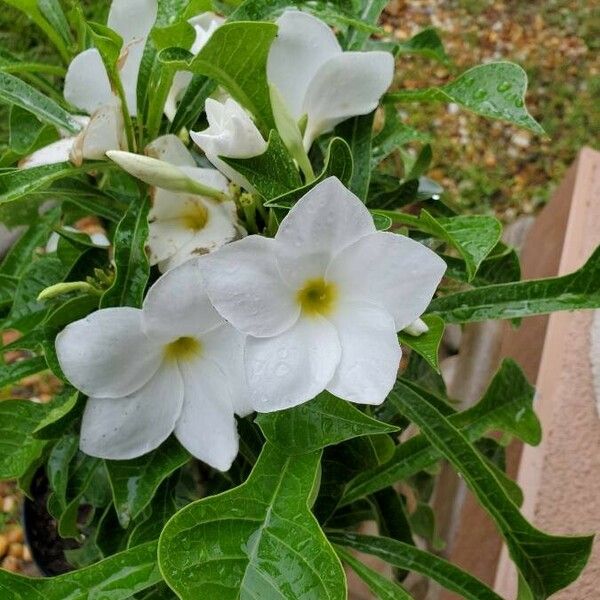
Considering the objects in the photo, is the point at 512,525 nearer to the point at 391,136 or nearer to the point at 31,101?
the point at 391,136

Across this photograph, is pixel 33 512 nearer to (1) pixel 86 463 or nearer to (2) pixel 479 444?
(1) pixel 86 463

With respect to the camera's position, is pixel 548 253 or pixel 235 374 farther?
pixel 548 253

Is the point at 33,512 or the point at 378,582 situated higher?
the point at 378,582

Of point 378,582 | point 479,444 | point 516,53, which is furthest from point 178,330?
point 516,53

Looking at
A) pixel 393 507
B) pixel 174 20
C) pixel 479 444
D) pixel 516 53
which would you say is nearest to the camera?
pixel 174 20

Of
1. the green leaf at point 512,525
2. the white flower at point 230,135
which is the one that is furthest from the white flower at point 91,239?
the green leaf at point 512,525

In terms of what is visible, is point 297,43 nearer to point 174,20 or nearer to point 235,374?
point 174,20

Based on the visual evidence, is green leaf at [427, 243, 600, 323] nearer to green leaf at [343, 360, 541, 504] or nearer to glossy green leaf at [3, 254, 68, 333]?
green leaf at [343, 360, 541, 504]

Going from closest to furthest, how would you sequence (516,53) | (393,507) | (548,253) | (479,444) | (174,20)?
(174,20) → (393,507) → (479,444) → (548,253) → (516,53)

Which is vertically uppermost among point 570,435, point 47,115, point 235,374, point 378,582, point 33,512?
point 47,115
